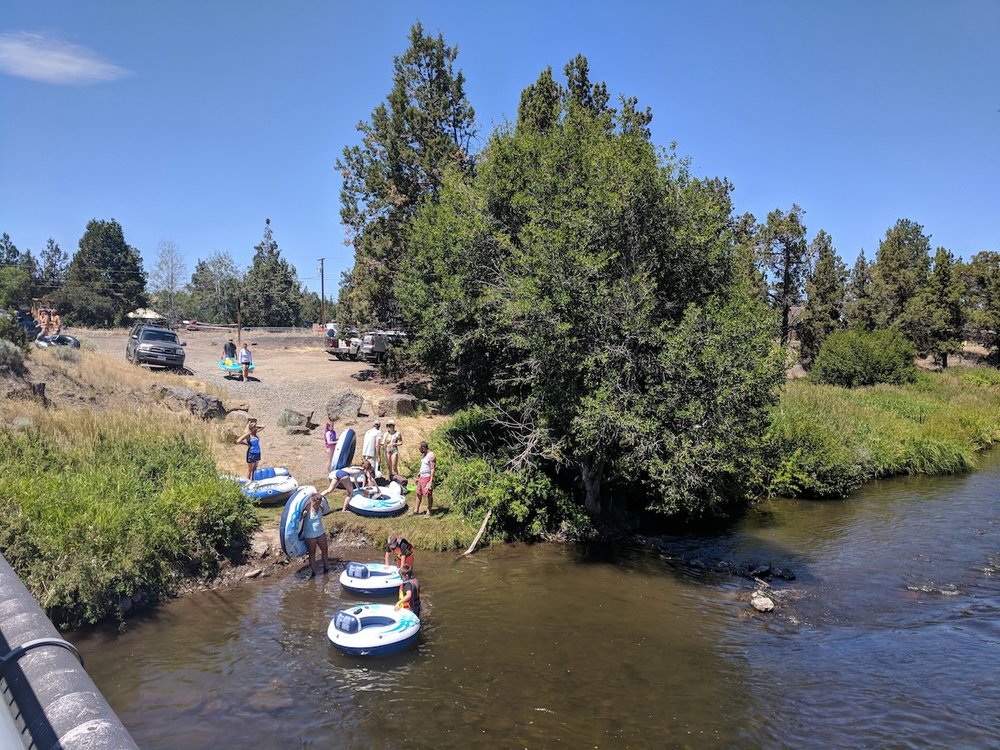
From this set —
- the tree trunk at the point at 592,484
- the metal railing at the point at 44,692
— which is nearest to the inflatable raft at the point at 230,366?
the tree trunk at the point at 592,484

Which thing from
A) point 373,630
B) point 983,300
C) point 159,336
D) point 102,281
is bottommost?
point 373,630

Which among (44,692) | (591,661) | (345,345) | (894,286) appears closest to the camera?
(44,692)

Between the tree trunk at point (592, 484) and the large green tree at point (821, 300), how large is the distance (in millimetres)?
34368

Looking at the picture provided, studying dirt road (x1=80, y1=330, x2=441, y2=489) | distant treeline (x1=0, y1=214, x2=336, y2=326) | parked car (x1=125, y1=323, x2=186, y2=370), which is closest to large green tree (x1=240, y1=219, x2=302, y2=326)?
distant treeline (x1=0, y1=214, x2=336, y2=326)

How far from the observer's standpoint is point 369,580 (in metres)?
13.5

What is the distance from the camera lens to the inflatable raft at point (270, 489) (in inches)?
669

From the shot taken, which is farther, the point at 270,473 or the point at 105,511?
the point at 270,473

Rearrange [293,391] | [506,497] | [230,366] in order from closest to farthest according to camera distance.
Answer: [506,497], [293,391], [230,366]

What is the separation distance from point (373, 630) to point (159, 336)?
25.6 m

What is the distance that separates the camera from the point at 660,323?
16484mm

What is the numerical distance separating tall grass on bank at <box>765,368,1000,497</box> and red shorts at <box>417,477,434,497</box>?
8.93 m

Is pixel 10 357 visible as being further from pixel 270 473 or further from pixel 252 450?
pixel 270 473

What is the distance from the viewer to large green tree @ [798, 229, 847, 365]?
45781mm

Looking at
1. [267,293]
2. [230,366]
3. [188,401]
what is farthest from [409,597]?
[267,293]
